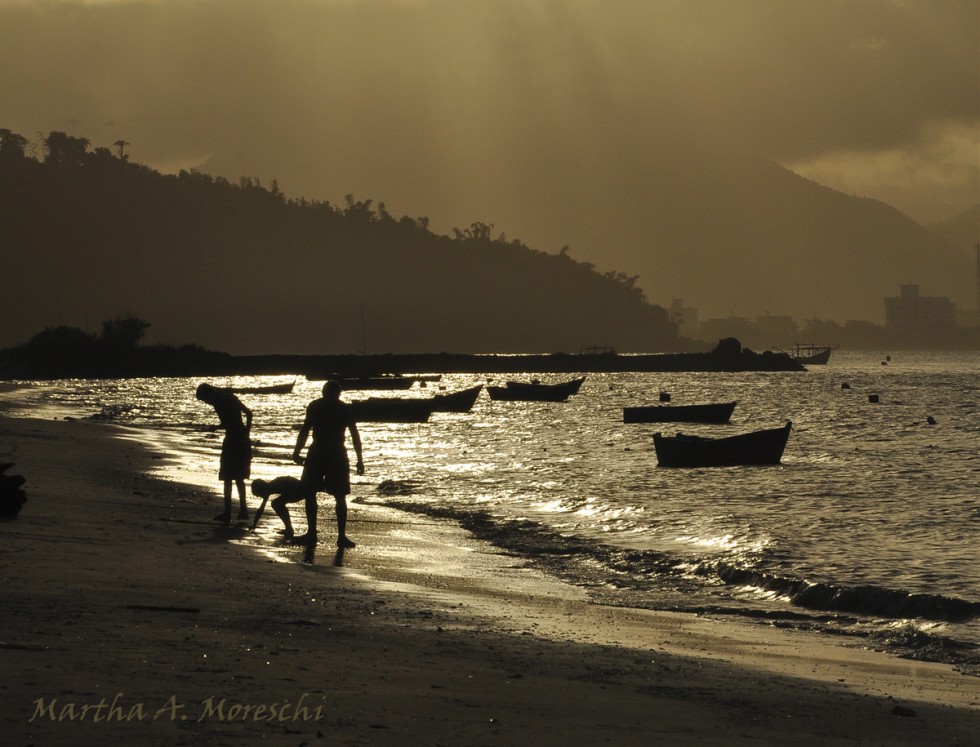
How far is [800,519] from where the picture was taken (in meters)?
26.3

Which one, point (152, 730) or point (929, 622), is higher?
point (152, 730)

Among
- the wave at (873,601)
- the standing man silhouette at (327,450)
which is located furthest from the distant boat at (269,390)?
the wave at (873,601)

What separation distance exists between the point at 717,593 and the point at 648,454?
3130 cm

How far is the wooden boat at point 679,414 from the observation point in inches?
2739

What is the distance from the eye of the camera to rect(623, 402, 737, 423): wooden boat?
6956 cm

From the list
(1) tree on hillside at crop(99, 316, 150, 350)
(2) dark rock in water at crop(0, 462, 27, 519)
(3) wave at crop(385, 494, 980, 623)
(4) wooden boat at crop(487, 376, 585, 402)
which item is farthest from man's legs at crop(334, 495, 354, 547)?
(1) tree on hillside at crop(99, 316, 150, 350)

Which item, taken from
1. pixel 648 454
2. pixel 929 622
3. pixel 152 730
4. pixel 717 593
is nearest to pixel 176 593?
pixel 152 730

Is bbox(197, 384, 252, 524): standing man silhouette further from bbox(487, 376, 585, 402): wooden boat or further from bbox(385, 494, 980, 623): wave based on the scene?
bbox(487, 376, 585, 402): wooden boat

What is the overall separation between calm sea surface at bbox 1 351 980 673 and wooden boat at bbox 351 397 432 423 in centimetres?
95

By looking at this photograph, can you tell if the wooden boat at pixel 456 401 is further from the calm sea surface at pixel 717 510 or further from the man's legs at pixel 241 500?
the man's legs at pixel 241 500

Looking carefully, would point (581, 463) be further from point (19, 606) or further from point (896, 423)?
point (896, 423)

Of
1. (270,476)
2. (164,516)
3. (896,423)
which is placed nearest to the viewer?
(164,516)
